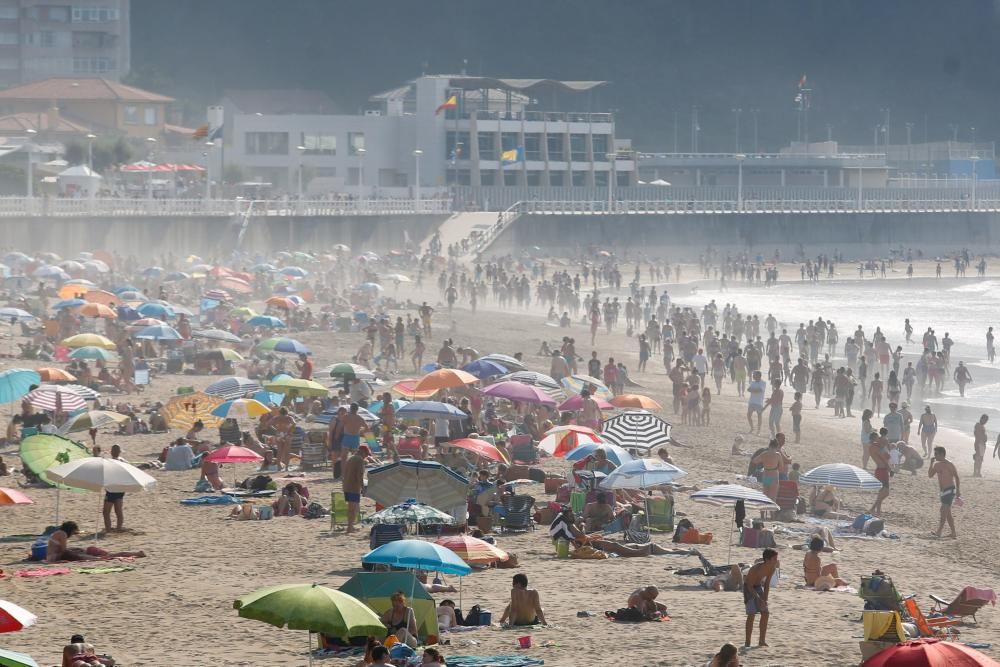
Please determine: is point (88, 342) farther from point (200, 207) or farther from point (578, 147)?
point (578, 147)

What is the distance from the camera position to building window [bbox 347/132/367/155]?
2734 inches

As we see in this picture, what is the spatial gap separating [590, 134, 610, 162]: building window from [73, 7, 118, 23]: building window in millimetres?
46038

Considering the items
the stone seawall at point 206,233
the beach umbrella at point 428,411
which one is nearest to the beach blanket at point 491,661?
the beach umbrella at point 428,411

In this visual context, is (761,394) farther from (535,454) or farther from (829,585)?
(829,585)

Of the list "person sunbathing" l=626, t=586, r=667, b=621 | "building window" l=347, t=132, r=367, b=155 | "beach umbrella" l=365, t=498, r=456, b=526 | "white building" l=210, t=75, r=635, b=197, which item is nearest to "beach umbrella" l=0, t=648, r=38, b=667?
"person sunbathing" l=626, t=586, r=667, b=621

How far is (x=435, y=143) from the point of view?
68.8 m

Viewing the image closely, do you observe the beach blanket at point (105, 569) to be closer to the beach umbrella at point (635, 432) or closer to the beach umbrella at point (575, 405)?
the beach umbrella at point (635, 432)

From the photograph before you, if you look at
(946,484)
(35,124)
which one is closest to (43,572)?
(946,484)

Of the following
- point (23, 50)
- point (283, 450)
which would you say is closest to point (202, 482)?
point (283, 450)

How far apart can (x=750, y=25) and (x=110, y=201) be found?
93.8 m

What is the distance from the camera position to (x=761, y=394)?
20.9 metres

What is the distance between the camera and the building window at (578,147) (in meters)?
70.6

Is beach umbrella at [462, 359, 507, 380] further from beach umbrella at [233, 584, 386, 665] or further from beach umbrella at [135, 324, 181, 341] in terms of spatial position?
beach umbrella at [233, 584, 386, 665]

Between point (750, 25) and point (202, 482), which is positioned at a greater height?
point (750, 25)
